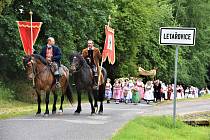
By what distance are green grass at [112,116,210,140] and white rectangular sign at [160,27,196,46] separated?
2559mm

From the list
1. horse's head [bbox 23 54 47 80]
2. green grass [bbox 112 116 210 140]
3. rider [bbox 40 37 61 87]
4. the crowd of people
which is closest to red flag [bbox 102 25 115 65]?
rider [bbox 40 37 61 87]

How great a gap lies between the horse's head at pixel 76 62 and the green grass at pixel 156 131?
9.64ft

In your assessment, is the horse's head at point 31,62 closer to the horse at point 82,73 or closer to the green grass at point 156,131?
the horse at point 82,73

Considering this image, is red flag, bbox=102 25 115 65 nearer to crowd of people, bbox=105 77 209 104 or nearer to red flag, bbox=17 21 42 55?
red flag, bbox=17 21 42 55

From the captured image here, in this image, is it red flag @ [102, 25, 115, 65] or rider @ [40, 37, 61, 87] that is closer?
rider @ [40, 37, 61, 87]

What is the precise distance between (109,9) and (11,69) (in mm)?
9659

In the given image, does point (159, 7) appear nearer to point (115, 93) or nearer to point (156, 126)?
point (115, 93)

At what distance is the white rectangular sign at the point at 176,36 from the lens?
1667cm

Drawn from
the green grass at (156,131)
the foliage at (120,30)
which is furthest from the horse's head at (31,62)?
the foliage at (120,30)

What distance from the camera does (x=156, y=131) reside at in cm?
1560

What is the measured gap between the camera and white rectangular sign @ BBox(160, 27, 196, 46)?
16.7 m

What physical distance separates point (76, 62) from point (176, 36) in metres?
4.00

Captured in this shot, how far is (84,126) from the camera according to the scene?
1527 cm

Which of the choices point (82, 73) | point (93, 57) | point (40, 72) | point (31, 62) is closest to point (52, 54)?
point (40, 72)
